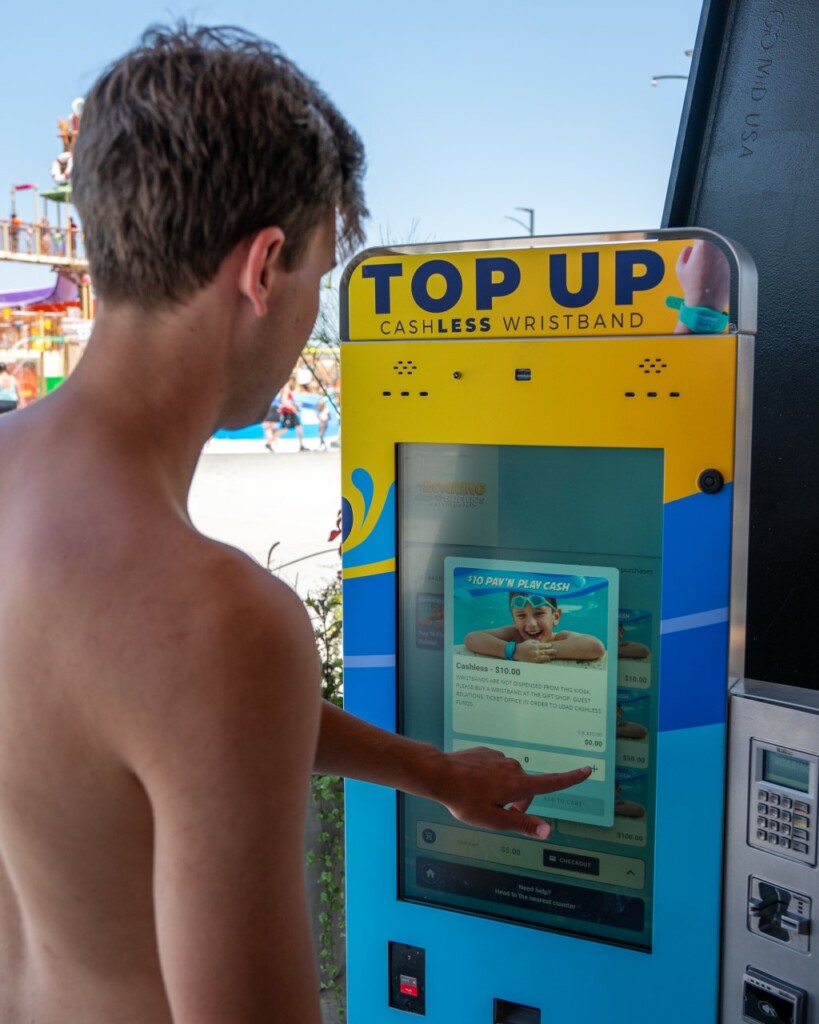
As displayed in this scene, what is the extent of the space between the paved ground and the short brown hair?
9.73 ft

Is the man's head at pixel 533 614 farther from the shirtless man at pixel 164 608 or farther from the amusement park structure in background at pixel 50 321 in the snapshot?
the amusement park structure in background at pixel 50 321

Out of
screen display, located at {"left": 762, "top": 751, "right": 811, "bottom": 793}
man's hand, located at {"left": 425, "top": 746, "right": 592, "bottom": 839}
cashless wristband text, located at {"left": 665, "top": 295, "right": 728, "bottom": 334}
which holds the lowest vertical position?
man's hand, located at {"left": 425, "top": 746, "right": 592, "bottom": 839}

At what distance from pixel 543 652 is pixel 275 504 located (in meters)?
9.68

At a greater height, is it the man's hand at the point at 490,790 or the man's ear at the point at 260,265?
the man's ear at the point at 260,265

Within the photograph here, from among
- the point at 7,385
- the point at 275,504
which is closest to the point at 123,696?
the point at 275,504

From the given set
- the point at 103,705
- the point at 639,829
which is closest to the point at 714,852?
the point at 639,829

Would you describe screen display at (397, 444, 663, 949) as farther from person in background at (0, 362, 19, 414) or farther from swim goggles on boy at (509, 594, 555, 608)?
person in background at (0, 362, 19, 414)

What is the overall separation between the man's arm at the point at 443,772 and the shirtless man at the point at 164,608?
24.5 inches

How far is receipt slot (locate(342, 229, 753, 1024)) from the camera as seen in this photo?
5.69 feet

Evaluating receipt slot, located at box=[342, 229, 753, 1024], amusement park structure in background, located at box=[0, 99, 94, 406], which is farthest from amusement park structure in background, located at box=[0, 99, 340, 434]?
receipt slot, located at box=[342, 229, 753, 1024]

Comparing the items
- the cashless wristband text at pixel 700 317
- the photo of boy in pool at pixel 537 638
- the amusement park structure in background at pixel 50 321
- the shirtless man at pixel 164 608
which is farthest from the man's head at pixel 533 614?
the amusement park structure in background at pixel 50 321

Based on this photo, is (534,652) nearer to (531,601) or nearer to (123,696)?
(531,601)

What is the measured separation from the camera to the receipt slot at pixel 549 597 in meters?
1.73

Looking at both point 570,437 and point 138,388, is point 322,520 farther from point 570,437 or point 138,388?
point 138,388
